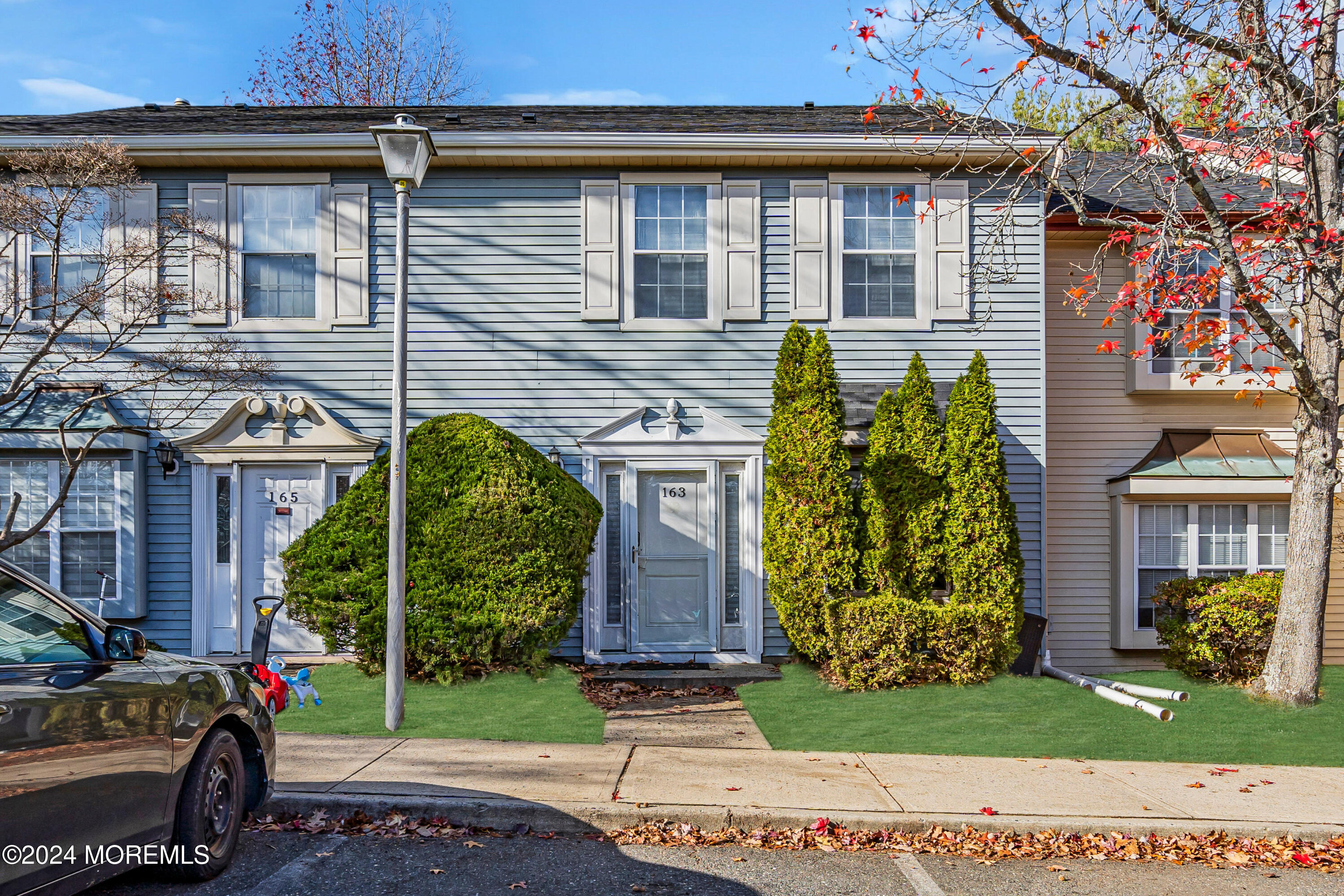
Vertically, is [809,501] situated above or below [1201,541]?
above

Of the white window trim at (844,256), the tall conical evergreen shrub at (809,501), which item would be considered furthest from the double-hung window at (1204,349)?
the tall conical evergreen shrub at (809,501)

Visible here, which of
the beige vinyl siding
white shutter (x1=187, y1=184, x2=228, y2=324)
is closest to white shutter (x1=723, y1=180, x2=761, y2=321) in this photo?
the beige vinyl siding

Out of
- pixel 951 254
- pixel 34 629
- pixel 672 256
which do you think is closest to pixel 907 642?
pixel 951 254

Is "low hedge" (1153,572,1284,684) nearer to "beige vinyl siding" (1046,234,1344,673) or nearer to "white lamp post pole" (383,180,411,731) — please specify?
"beige vinyl siding" (1046,234,1344,673)

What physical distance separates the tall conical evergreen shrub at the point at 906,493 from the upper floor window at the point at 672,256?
Answer: 7.80 ft

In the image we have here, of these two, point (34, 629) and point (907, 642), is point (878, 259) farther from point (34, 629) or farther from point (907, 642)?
point (34, 629)

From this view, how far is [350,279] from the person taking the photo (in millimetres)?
10320

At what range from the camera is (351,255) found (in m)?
10.3

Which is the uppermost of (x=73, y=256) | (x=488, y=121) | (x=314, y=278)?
(x=488, y=121)

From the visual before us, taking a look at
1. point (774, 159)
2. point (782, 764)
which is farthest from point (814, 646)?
point (774, 159)

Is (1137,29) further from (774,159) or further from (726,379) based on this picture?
(726,379)

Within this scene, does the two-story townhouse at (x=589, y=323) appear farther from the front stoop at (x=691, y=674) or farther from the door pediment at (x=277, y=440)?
the front stoop at (x=691, y=674)

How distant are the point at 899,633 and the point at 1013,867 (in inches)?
154

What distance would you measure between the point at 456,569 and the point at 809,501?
11.0 feet
